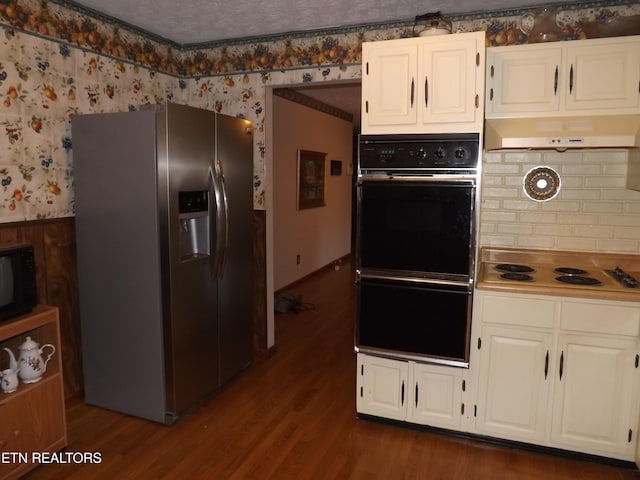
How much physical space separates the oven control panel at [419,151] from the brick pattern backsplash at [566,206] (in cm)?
47

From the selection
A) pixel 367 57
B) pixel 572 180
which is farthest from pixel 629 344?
pixel 367 57

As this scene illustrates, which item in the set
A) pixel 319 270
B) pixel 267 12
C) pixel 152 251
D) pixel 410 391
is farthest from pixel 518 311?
pixel 319 270

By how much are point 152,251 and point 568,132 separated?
7.51 ft

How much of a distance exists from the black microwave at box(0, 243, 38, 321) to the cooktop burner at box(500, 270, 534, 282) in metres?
2.44

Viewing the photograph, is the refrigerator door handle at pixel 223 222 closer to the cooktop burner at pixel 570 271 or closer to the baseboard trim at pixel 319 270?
the cooktop burner at pixel 570 271

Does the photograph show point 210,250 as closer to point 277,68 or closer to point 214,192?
point 214,192

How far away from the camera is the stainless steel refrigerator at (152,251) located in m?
2.65

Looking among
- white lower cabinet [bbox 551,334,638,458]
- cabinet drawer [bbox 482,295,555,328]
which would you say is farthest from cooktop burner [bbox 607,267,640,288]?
cabinet drawer [bbox 482,295,555,328]

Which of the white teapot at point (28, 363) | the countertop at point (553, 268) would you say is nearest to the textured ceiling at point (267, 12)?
the countertop at point (553, 268)

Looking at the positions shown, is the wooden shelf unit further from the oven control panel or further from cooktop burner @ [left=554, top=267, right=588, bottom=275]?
cooktop burner @ [left=554, top=267, right=588, bottom=275]

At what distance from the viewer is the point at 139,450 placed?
2555 millimetres

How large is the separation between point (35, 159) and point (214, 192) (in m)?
1.01

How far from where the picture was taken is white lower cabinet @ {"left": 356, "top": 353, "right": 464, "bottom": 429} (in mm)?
2650

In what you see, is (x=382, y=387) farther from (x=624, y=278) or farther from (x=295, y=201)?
(x=295, y=201)
